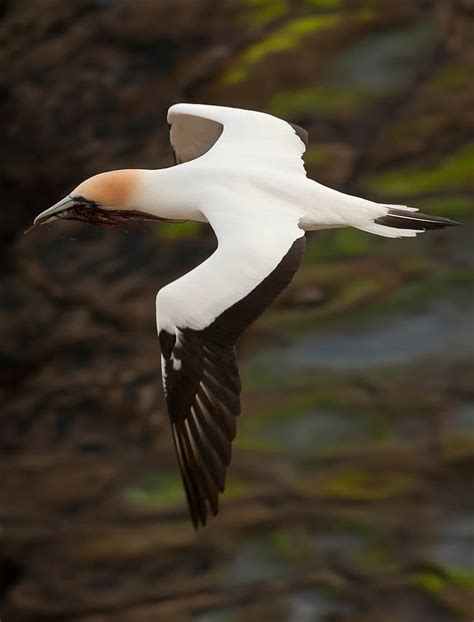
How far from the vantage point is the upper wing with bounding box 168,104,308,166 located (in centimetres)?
783

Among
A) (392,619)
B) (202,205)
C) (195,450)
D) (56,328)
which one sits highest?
(202,205)

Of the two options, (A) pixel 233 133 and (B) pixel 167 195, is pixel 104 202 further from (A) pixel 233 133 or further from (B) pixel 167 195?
(A) pixel 233 133

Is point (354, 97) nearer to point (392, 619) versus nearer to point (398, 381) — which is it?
point (398, 381)

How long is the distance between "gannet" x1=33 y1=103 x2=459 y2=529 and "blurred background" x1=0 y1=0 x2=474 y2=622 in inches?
184

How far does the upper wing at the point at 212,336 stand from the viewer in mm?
6781

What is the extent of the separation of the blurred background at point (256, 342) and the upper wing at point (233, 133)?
415 centimetres

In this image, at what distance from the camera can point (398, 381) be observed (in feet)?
41.8

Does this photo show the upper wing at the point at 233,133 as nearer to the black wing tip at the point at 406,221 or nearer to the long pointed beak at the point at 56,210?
the black wing tip at the point at 406,221

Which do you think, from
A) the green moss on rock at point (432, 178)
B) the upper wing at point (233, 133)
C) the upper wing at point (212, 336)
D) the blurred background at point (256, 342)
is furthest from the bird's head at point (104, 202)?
the green moss on rock at point (432, 178)

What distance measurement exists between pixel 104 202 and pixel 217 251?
911 millimetres

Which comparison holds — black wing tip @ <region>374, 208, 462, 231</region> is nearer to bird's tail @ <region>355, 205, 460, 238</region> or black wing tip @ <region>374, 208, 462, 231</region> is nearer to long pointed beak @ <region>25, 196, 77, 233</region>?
bird's tail @ <region>355, 205, 460, 238</region>

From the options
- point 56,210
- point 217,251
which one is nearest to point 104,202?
point 56,210

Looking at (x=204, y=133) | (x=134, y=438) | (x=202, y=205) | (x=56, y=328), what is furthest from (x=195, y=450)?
(x=56, y=328)

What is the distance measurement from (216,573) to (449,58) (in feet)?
18.8
